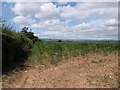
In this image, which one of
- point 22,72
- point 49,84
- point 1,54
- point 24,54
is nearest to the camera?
point 49,84

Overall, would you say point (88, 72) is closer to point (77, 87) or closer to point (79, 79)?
point (79, 79)

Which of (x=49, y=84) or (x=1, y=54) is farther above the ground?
(x=1, y=54)

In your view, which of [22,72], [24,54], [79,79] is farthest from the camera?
[24,54]

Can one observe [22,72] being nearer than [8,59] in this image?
Yes

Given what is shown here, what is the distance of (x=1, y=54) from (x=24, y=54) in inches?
252

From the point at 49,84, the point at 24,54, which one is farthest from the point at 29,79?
the point at 24,54

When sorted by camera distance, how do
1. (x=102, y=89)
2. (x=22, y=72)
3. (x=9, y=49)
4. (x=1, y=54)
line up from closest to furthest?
(x=102, y=89), (x=1, y=54), (x=22, y=72), (x=9, y=49)

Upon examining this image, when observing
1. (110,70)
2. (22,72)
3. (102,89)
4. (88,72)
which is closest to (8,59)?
(22,72)

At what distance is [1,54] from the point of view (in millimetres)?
9883

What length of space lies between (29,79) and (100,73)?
2850 millimetres

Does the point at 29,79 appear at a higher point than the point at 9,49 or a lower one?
lower

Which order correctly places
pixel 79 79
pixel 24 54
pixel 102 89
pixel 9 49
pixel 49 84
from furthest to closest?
pixel 24 54 → pixel 9 49 → pixel 79 79 → pixel 49 84 → pixel 102 89

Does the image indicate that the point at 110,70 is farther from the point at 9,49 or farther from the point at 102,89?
the point at 9,49

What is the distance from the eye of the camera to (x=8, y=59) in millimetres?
11617
